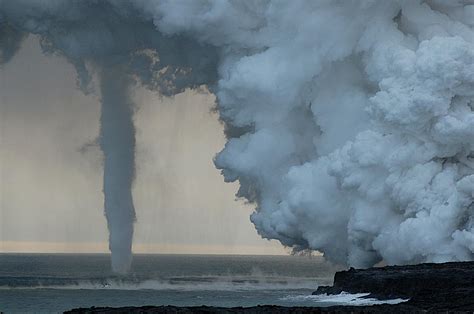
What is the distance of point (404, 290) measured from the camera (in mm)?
98812

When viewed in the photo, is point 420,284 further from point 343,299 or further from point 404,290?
point 343,299

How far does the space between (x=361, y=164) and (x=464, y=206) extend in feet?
34.6

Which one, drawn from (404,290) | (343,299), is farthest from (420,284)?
(343,299)

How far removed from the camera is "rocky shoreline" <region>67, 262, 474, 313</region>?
7206 centimetres

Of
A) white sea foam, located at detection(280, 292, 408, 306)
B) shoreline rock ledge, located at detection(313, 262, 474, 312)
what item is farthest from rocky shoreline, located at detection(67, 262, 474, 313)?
white sea foam, located at detection(280, 292, 408, 306)

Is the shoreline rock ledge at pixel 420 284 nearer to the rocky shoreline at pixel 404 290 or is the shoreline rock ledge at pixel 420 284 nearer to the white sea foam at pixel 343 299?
the rocky shoreline at pixel 404 290

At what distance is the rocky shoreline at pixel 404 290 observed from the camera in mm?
72062

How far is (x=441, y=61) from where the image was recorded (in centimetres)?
10906

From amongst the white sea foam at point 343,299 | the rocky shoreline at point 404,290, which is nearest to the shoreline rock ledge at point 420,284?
the rocky shoreline at point 404,290

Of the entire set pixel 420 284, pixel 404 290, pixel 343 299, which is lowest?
pixel 343 299

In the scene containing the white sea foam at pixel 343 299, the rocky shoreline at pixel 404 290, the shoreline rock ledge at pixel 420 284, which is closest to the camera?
the rocky shoreline at pixel 404 290

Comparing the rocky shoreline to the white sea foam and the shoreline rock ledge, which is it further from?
the white sea foam

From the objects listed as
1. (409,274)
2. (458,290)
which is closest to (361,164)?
(409,274)

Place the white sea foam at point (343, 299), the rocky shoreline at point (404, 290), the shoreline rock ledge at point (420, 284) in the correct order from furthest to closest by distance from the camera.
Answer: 1. the white sea foam at point (343, 299)
2. the shoreline rock ledge at point (420, 284)
3. the rocky shoreline at point (404, 290)
